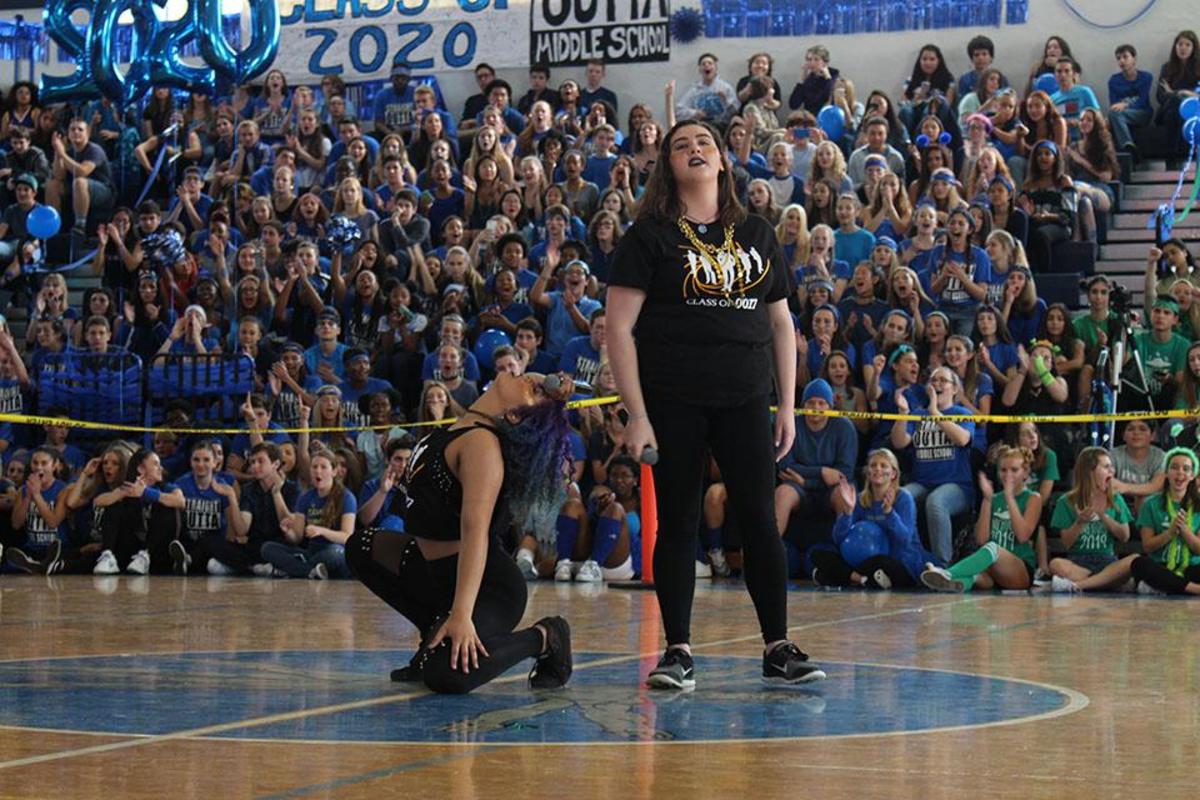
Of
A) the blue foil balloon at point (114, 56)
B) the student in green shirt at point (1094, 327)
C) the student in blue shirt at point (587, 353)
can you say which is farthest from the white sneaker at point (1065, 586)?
the blue foil balloon at point (114, 56)

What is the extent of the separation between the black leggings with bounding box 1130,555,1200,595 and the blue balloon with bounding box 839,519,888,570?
1571mm

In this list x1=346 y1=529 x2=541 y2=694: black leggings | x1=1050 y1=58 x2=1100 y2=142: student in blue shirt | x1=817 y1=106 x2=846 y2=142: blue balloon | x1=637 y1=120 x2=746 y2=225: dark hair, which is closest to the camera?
x1=346 y1=529 x2=541 y2=694: black leggings

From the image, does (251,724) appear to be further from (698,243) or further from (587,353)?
(587,353)

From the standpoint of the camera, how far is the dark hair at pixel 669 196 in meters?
6.16

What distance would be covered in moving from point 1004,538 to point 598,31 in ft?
33.3

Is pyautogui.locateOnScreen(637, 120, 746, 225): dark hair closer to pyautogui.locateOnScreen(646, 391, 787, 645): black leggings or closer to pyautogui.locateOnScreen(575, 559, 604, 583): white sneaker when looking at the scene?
pyautogui.locateOnScreen(646, 391, 787, 645): black leggings

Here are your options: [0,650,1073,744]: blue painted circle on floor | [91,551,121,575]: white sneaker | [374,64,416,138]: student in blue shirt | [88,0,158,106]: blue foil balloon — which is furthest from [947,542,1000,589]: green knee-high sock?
[88,0,158,106]: blue foil balloon

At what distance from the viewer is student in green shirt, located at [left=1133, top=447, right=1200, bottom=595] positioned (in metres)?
11.5

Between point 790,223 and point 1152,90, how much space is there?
16.8 feet

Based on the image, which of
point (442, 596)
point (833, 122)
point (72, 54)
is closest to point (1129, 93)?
point (833, 122)

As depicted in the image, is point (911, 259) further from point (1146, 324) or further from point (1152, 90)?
point (1152, 90)

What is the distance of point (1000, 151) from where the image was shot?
1592cm

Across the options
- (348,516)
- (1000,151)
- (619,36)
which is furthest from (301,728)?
(619,36)

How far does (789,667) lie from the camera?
238 inches
